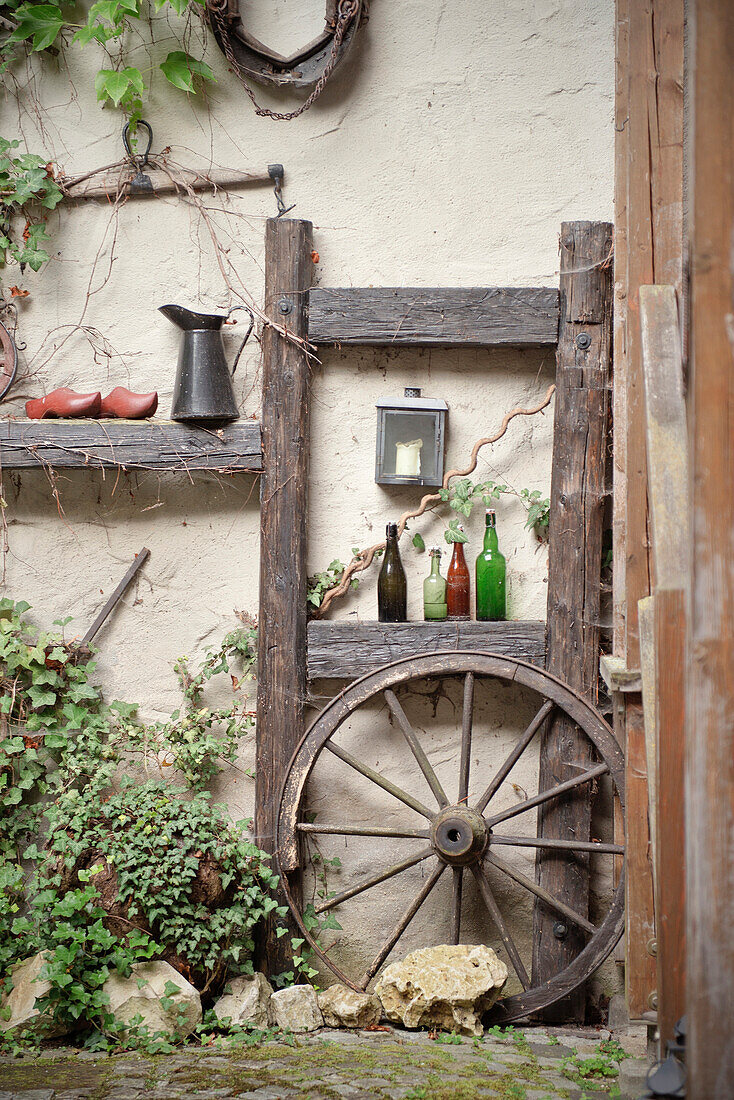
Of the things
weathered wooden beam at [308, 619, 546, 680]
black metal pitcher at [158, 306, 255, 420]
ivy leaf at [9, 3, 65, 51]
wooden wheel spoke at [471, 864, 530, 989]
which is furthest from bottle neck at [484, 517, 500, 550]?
ivy leaf at [9, 3, 65, 51]

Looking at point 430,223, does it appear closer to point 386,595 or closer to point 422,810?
point 386,595

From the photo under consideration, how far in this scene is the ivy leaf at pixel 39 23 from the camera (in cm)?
281

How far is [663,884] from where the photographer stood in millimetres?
1627

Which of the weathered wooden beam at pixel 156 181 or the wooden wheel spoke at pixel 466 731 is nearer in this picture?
the wooden wheel spoke at pixel 466 731

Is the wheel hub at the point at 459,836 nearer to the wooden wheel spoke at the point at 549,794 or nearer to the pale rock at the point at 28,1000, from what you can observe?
the wooden wheel spoke at the point at 549,794

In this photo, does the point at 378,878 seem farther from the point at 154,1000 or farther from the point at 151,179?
the point at 151,179

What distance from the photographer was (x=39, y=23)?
2.83 metres

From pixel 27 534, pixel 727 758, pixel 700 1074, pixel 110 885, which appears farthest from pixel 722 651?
pixel 27 534

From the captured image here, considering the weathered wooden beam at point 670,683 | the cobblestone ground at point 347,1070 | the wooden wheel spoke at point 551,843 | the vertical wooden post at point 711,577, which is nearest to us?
the vertical wooden post at point 711,577

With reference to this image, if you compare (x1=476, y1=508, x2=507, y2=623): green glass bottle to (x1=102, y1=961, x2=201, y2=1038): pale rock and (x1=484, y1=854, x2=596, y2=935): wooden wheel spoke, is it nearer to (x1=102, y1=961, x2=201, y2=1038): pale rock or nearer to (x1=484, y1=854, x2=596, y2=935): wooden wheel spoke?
(x1=484, y1=854, x2=596, y2=935): wooden wheel spoke

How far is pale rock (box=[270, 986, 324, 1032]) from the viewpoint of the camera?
251cm

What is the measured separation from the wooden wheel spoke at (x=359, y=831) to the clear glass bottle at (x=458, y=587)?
0.71 meters

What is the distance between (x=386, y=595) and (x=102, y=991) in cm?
146

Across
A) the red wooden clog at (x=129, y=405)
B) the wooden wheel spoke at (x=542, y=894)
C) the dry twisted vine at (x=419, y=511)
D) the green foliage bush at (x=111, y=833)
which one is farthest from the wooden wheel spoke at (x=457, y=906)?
the red wooden clog at (x=129, y=405)
